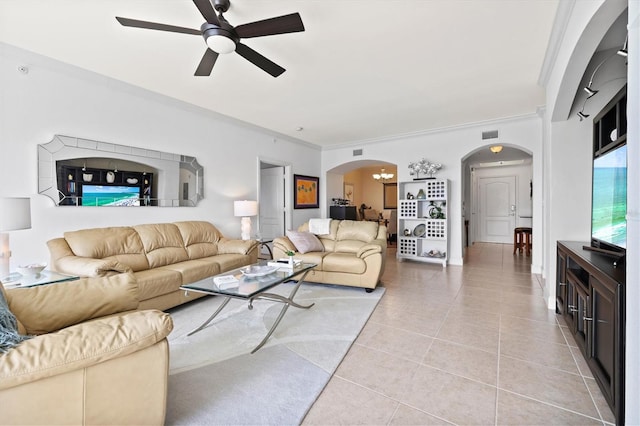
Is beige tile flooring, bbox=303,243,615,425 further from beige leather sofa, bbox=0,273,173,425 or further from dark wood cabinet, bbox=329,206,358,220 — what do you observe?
dark wood cabinet, bbox=329,206,358,220

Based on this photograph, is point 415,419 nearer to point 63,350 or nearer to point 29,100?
point 63,350

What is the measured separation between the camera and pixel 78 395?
1.17m

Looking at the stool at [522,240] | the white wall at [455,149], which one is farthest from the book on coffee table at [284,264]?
A: the stool at [522,240]

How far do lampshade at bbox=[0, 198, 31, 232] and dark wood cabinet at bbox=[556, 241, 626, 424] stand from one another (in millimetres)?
3960

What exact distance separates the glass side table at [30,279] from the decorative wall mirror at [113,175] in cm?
104

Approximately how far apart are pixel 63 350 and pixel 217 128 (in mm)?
4180

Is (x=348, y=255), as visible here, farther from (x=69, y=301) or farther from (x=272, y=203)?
(x=69, y=301)

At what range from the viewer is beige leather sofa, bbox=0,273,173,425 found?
3.50 ft

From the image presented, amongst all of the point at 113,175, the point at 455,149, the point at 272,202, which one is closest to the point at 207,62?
the point at 113,175

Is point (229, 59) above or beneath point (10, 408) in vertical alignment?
above

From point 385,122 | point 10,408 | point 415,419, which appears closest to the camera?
point 10,408

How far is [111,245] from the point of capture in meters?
3.22

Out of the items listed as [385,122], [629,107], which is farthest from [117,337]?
[385,122]

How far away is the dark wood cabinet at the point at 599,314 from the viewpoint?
1421mm
